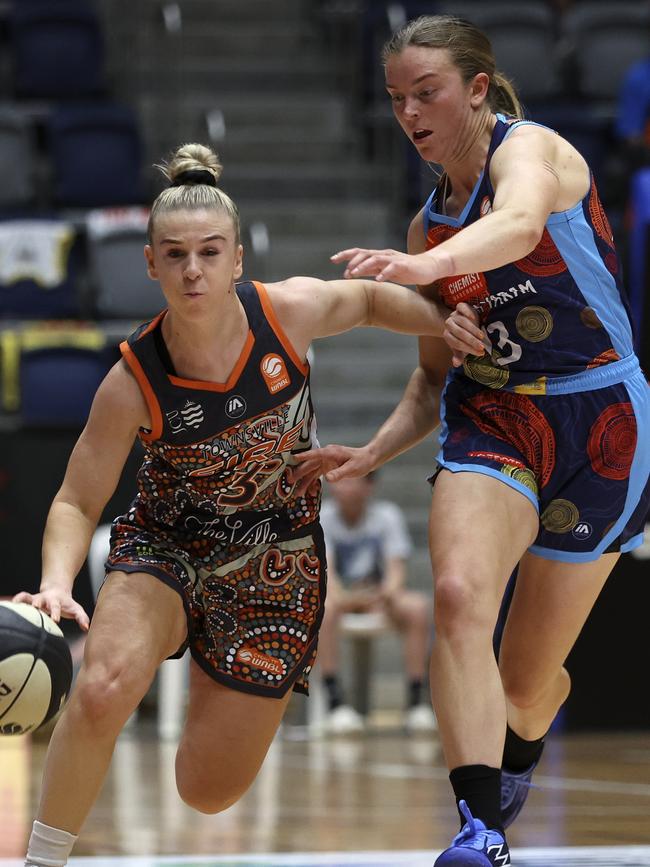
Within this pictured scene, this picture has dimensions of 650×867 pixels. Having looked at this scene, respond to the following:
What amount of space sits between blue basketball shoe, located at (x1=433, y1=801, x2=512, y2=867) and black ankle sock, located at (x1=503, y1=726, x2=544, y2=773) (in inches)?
32.7

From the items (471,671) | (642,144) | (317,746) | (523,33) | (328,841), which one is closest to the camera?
(471,671)

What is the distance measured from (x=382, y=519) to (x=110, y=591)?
182 inches

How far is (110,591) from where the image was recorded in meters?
3.37

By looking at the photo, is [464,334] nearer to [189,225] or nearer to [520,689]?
[189,225]

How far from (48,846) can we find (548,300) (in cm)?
163

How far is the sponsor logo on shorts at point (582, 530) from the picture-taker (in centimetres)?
357

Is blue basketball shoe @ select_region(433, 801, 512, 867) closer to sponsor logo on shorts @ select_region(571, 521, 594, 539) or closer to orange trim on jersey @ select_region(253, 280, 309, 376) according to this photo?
sponsor logo on shorts @ select_region(571, 521, 594, 539)

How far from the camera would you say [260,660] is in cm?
359

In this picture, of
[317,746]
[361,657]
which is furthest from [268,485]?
[361,657]

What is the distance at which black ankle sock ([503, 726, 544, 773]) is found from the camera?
401 cm

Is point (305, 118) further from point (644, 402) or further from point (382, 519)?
point (644, 402)

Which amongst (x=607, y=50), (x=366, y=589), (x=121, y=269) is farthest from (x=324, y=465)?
(x=607, y=50)

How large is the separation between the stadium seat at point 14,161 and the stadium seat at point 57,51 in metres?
0.79

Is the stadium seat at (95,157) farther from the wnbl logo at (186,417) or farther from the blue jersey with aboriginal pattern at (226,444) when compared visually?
the wnbl logo at (186,417)
